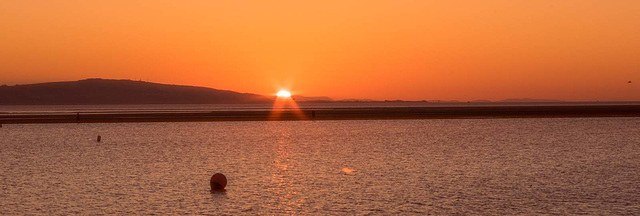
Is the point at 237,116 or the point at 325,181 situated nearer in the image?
the point at 325,181

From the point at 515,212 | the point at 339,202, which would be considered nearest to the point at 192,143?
the point at 339,202

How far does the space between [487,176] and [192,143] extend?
1497 inches

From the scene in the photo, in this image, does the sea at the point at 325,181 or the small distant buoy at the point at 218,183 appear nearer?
the sea at the point at 325,181

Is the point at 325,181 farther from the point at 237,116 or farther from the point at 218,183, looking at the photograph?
the point at 237,116

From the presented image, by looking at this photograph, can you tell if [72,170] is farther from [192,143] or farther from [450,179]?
[192,143]

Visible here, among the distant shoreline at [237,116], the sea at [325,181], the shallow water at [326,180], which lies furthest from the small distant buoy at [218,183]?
the distant shoreline at [237,116]

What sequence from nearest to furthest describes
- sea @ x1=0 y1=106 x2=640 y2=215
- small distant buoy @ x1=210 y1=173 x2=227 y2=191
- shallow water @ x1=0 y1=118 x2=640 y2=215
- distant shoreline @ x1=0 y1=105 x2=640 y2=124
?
1. sea @ x1=0 y1=106 x2=640 y2=215
2. shallow water @ x1=0 y1=118 x2=640 y2=215
3. small distant buoy @ x1=210 y1=173 x2=227 y2=191
4. distant shoreline @ x1=0 y1=105 x2=640 y2=124

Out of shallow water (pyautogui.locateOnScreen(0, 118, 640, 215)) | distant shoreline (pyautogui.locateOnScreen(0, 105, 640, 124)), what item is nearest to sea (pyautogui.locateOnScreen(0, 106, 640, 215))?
shallow water (pyautogui.locateOnScreen(0, 118, 640, 215))

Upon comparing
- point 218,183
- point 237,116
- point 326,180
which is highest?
point 237,116

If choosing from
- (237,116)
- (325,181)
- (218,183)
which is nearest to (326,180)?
(325,181)

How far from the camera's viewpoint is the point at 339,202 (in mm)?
26484

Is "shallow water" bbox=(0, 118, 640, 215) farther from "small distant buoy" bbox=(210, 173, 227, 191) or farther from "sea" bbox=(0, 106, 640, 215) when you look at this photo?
"small distant buoy" bbox=(210, 173, 227, 191)

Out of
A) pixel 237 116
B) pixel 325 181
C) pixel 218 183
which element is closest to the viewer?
pixel 218 183

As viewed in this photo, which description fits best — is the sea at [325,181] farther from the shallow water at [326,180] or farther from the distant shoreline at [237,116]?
the distant shoreline at [237,116]
